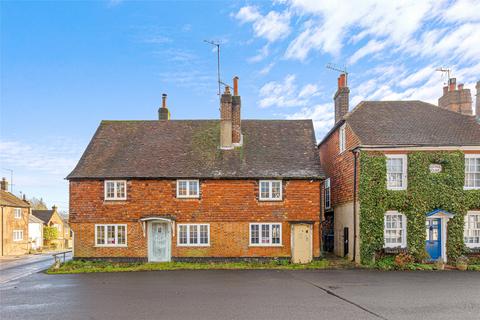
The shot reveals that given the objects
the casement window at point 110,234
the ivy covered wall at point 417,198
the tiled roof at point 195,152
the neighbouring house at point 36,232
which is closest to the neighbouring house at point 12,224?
the neighbouring house at point 36,232

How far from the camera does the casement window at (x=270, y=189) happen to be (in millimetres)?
20656

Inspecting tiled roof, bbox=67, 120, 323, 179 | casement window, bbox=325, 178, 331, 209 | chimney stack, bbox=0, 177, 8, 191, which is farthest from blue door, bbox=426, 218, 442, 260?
chimney stack, bbox=0, 177, 8, 191

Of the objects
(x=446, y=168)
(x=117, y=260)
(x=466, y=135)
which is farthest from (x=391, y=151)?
(x=117, y=260)

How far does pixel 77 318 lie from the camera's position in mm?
9914

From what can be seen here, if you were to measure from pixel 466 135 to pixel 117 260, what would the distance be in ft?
68.9

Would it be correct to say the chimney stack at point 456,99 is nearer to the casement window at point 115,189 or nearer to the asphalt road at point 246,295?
the asphalt road at point 246,295

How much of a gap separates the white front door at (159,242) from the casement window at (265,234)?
4.82 metres

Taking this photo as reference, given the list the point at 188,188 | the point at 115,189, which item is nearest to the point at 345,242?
the point at 188,188

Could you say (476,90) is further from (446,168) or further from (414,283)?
(414,283)

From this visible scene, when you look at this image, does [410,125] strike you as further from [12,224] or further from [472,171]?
[12,224]

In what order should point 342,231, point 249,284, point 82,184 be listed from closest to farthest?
point 249,284
point 82,184
point 342,231

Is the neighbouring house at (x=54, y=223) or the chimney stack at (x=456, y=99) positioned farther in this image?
the neighbouring house at (x=54, y=223)

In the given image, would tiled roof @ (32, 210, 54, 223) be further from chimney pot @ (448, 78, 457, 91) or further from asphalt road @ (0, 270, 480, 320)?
chimney pot @ (448, 78, 457, 91)

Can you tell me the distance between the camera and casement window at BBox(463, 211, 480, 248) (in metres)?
19.4
